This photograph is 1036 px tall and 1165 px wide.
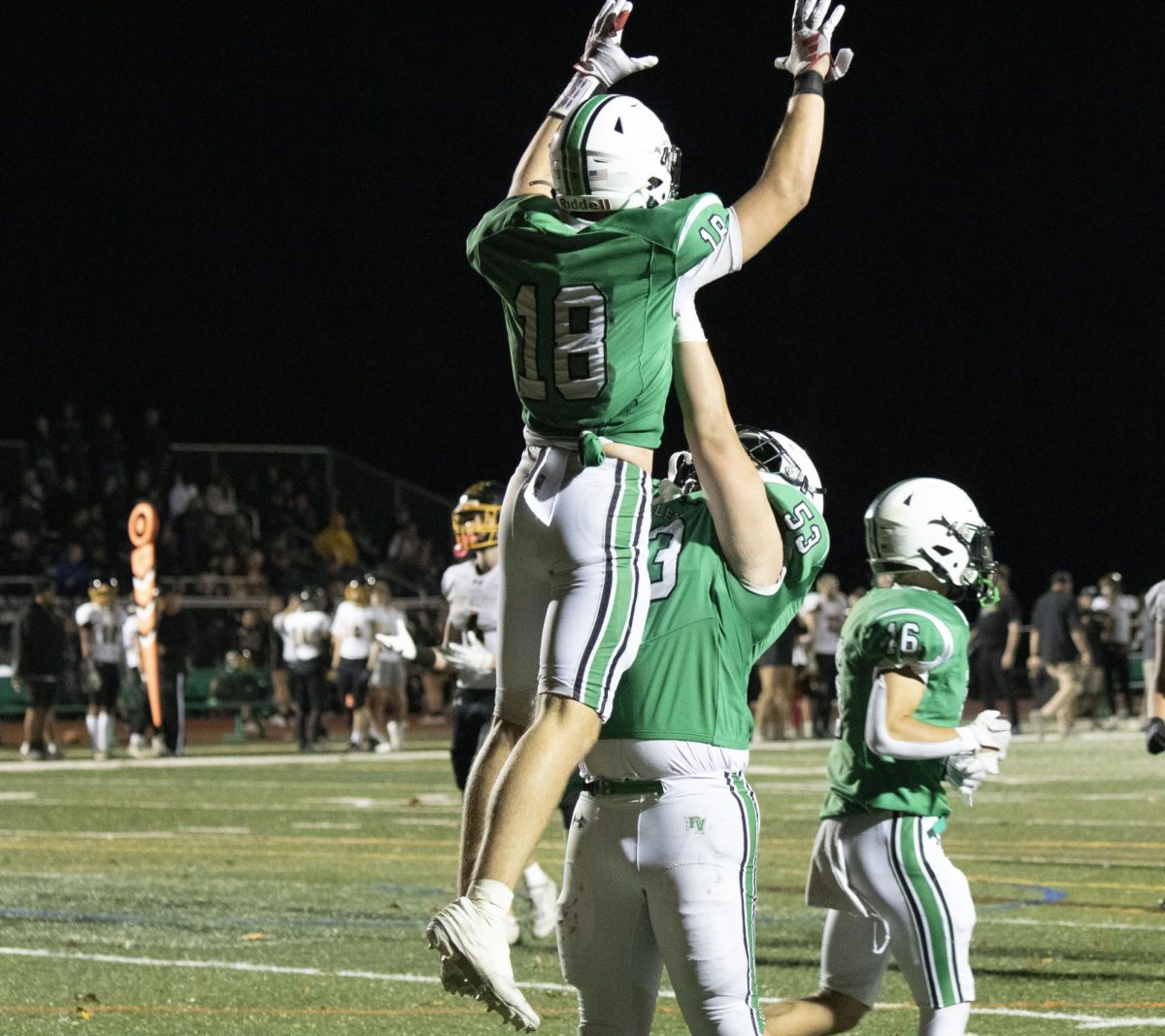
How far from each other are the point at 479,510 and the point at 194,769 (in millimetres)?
12130

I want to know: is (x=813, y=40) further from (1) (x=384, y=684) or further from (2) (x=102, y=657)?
(1) (x=384, y=684)

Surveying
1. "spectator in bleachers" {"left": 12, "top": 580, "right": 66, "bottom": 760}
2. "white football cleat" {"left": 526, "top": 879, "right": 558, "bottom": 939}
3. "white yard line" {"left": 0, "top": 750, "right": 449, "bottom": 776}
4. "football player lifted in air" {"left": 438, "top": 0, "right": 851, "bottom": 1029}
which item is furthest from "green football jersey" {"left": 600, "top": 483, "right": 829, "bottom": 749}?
"spectator in bleachers" {"left": 12, "top": 580, "right": 66, "bottom": 760}

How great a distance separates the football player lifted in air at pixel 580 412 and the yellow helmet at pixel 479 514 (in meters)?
4.76

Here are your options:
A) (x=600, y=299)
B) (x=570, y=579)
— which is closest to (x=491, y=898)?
(x=570, y=579)

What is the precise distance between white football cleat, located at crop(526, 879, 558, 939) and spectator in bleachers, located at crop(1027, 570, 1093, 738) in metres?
16.8

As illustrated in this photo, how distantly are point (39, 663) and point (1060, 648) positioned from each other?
11892mm

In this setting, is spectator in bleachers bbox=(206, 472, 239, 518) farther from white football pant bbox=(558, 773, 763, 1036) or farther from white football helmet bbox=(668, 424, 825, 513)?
white football pant bbox=(558, 773, 763, 1036)

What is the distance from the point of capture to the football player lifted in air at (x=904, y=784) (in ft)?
16.0

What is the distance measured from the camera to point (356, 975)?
7.49 m

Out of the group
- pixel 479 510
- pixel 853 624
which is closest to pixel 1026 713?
pixel 479 510

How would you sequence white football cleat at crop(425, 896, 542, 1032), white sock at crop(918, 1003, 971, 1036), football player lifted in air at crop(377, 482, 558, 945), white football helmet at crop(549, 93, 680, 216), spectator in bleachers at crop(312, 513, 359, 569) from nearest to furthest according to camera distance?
white football cleat at crop(425, 896, 542, 1032)
white football helmet at crop(549, 93, 680, 216)
white sock at crop(918, 1003, 971, 1036)
football player lifted in air at crop(377, 482, 558, 945)
spectator in bleachers at crop(312, 513, 359, 569)

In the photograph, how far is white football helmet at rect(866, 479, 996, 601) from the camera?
17.4ft

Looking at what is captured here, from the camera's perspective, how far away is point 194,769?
66.8 ft

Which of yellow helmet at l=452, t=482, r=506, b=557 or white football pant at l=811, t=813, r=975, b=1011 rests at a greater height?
yellow helmet at l=452, t=482, r=506, b=557
